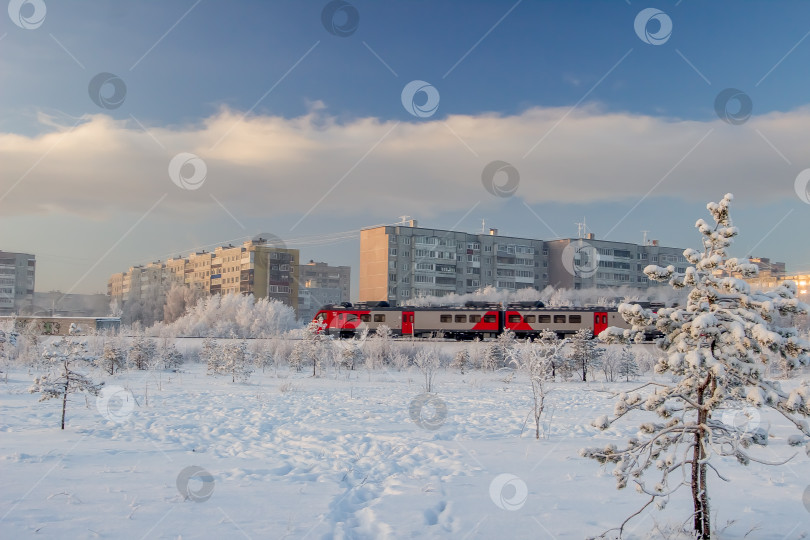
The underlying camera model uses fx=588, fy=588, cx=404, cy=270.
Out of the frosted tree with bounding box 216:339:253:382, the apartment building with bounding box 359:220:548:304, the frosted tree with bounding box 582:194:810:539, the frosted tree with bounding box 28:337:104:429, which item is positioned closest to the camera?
the frosted tree with bounding box 582:194:810:539

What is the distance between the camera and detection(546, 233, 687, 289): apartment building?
72.6 m

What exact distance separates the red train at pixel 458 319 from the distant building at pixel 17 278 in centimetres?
6847

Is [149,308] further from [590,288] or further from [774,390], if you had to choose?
[774,390]

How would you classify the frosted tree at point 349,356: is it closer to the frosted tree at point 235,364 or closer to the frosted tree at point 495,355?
the frosted tree at point 235,364

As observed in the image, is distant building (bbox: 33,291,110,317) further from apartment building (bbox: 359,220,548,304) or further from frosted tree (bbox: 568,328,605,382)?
frosted tree (bbox: 568,328,605,382)

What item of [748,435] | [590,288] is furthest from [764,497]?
[590,288]

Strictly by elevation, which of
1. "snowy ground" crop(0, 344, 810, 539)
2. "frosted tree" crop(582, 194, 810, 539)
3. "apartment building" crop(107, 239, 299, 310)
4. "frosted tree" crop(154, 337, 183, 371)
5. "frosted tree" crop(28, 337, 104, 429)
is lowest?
"frosted tree" crop(154, 337, 183, 371)

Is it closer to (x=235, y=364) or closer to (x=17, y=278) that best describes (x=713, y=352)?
(x=235, y=364)

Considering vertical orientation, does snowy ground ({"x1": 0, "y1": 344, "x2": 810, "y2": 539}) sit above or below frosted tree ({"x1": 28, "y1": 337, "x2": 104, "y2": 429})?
below

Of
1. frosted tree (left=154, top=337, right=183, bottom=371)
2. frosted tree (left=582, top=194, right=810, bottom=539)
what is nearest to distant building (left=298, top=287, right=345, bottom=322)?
→ frosted tree (left=154, top=337, right=183, bottom=371)

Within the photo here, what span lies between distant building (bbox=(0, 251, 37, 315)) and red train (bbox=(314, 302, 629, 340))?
6847cm

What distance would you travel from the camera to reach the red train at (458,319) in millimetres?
37406

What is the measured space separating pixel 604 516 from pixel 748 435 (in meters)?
2.06

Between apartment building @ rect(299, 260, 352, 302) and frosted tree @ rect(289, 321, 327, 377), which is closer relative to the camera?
frosted tree @ rect(289, 321, 327, 377)
